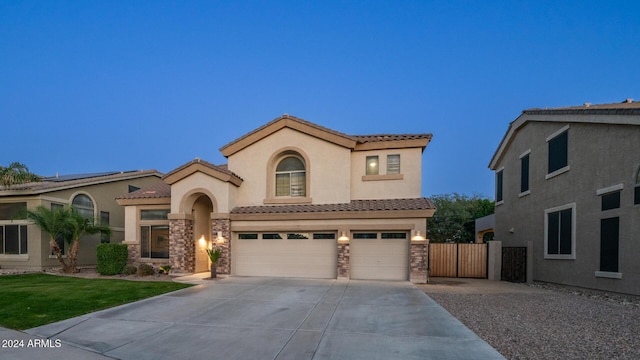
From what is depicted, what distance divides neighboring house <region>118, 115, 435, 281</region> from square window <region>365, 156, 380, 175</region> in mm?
48

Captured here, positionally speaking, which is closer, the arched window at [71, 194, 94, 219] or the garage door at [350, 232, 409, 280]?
the garage door at [350, 232, 409, 280]

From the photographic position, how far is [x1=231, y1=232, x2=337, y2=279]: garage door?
14.9 meters

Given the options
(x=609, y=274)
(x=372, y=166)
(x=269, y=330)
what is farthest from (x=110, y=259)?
(x=609, y=274)

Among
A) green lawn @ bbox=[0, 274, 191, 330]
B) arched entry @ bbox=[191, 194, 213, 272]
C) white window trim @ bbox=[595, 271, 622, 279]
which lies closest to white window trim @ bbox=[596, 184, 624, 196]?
white window trim @ bbox=[595, 271, 622, 279]

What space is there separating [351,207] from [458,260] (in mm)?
6498

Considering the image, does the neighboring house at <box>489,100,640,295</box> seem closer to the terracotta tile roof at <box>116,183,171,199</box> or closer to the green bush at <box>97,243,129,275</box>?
the terracotta tile roof at <box>116,183,171,199</box>

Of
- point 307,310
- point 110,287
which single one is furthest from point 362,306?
point 110,287

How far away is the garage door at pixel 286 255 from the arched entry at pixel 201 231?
252cm

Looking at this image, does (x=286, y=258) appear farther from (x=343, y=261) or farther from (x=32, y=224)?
(x=32, y=224)

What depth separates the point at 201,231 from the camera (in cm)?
1742

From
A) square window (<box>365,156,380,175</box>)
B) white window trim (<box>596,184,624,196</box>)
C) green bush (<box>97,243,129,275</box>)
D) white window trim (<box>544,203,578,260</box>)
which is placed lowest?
green bush (<box>97,243,129,275</box>)

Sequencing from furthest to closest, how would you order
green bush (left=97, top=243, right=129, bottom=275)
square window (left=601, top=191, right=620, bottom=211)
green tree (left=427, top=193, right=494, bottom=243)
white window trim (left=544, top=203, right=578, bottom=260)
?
green tree (left=427, top=193, right=494, bottom=243)
green bush (left=97, top=243, right=129, bottom=275)
white window trim (left=544, top=203, right=578, bottom=260)
square window (left=601, top=191, right=620, bottom=211)

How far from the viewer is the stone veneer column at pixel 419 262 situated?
13.7 metres

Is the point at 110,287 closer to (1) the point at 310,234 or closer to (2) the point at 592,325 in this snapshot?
(1) the point at 310,234
